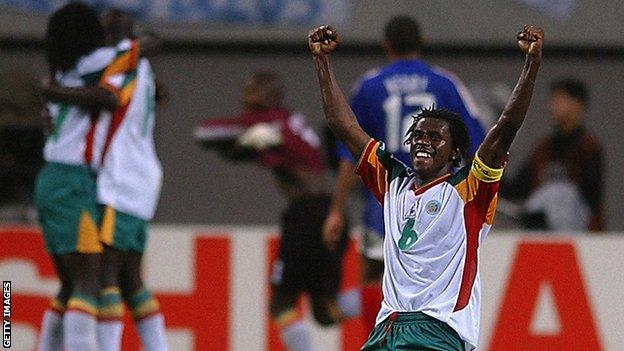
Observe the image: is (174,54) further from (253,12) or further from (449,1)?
(449,1)

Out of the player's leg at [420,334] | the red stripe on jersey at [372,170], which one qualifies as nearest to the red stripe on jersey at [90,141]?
the red stripe on jersey at [372,170]

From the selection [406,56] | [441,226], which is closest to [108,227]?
[406,56]

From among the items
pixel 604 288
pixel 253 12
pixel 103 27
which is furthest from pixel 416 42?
pixel 253 12

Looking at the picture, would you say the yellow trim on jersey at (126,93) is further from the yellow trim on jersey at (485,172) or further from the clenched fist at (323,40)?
the yellow trim on jersey at (485,172)

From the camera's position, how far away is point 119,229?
9.01m

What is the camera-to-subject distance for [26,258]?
11.1m

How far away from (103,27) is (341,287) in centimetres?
Result: 268

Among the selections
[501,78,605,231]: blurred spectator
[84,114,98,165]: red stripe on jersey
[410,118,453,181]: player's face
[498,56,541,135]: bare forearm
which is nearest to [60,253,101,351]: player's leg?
[84,114,98,165]: red stripe on jersey

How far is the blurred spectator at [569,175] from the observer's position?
1269cm

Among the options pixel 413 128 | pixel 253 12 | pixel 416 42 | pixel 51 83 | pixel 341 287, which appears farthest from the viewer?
pixel 253 12

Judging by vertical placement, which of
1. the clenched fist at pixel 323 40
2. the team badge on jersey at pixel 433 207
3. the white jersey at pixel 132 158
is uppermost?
the clenched fist at pixel 323 40

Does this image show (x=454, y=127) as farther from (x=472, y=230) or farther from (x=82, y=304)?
(x=82, y=304)

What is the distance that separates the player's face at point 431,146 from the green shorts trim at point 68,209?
2554 mm

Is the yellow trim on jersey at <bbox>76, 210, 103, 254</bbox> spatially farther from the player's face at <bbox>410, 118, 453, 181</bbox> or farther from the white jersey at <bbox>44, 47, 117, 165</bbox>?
the player's face at <bbox>410, 118, 453, 181</bbox>
